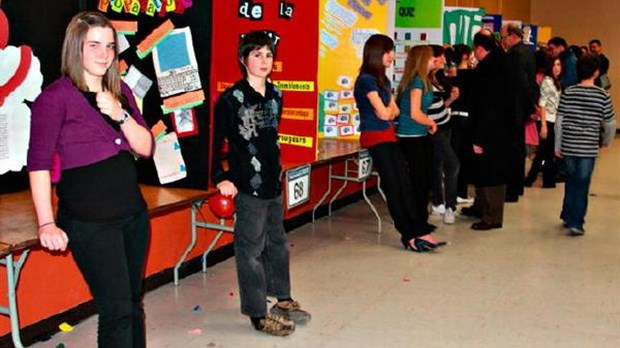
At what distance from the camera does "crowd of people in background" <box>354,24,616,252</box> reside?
15.0 feet

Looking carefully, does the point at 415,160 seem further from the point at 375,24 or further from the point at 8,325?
the point at 8,325

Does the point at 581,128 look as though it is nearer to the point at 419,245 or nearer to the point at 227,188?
the point at 419,245

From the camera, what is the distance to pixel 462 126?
6.02 m

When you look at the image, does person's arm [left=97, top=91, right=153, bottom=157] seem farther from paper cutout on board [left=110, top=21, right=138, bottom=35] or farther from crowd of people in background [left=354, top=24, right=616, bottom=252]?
crowd of people in background [left=354, top=24, right=616, bottom=252]

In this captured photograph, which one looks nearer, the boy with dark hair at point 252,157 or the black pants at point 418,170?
the boy with dark hair at point 252,157

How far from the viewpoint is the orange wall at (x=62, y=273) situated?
3.13 m

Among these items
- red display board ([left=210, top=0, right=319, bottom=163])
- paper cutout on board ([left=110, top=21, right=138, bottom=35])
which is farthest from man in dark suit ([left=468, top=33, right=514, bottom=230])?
paper cutout on board ([left=110, top=21, right=138, bottom=35])

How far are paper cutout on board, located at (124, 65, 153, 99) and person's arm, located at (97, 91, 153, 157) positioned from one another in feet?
4.77

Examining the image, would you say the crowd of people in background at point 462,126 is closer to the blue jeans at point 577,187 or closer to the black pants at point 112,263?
the blue jeans at point 577,187

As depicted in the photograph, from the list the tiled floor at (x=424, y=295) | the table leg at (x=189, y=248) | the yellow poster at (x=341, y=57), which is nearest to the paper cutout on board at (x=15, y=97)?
the tiled floor at (x=424, y=295)

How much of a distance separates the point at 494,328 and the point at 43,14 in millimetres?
2697

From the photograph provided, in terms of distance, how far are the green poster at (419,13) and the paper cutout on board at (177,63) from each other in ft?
11.2

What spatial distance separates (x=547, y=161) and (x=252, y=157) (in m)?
5.20

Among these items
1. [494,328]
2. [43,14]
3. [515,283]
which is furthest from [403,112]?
[43,14]
